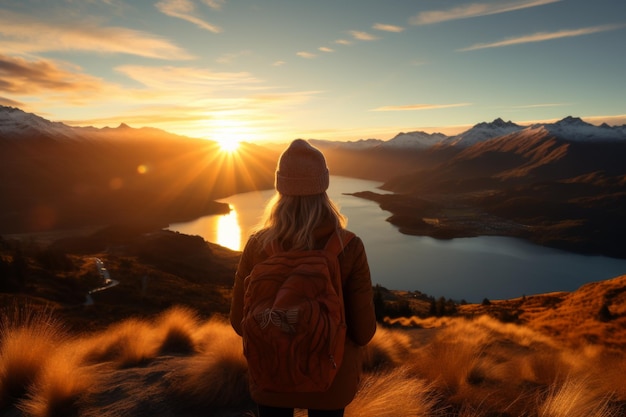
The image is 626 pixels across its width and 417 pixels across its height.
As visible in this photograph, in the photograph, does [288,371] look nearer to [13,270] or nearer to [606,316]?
[606,316]

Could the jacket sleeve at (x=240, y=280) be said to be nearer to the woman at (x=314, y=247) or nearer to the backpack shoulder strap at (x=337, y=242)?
the woman at (x=314, y=247)

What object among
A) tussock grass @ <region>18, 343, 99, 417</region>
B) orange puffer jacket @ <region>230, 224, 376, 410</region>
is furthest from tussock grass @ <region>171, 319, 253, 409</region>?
orange puffer jacket @ <region>230, 224, 376, 410</region>

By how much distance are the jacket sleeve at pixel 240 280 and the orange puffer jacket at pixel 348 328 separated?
2cm

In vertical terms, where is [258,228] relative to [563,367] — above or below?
above

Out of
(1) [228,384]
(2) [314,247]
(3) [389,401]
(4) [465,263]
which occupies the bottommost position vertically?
(4) [465,263]

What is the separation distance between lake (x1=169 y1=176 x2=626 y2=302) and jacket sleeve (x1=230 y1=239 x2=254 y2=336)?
231 feet

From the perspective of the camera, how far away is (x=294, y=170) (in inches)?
100.0

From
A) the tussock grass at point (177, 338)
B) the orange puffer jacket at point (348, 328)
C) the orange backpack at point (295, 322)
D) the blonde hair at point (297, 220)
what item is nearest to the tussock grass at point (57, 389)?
the tussock grass at point (177, 338)

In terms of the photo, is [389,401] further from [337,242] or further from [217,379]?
[337,242]

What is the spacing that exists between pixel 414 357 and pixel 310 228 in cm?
604

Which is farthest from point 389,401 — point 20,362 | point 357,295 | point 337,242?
point 20,362

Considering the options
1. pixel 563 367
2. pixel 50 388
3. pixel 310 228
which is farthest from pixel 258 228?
pixel 563 367

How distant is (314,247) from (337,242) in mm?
153

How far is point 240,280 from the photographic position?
8.89ft
